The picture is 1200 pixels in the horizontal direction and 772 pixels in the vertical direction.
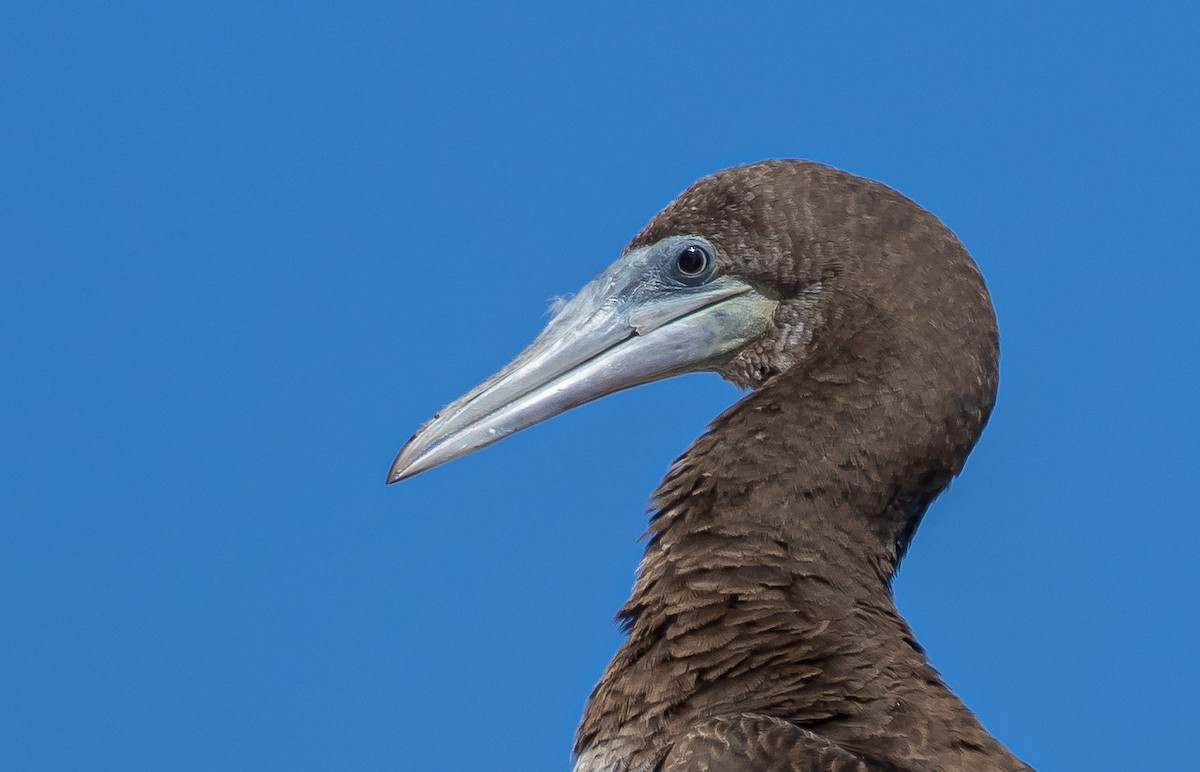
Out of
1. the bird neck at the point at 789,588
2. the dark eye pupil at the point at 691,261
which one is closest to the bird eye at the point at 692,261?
the dark eye pupil at the point at 691,261

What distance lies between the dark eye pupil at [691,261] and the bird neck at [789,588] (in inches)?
12.2

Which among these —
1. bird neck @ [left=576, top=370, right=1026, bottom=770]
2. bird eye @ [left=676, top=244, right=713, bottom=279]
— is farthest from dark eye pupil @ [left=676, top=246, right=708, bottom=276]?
bird neck @ [left=576, top=370, right=1026, bottom=770]

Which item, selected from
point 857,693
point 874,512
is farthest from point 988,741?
point 874,512

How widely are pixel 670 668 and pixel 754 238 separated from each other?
85cm

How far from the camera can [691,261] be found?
338 centimetres

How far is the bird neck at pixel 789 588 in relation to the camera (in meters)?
2.85

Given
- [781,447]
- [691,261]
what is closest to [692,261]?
[691,261]

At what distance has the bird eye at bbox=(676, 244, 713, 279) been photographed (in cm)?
337

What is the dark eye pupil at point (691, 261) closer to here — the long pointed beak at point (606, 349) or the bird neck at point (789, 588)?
the long pointed beak at point (606, 349)

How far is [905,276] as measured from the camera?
10.3 feet

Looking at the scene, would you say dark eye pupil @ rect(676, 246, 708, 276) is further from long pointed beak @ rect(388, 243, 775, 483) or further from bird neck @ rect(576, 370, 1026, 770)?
bird neck @ rect(576, 370, 1026, 770)

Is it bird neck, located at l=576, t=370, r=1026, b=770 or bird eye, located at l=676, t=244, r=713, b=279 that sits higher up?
bird eye, located at l=676, t=244, r=713, b=279

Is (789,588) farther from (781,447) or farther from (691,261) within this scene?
(691,261)

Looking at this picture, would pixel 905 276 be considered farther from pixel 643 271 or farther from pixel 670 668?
pixel 670 668
